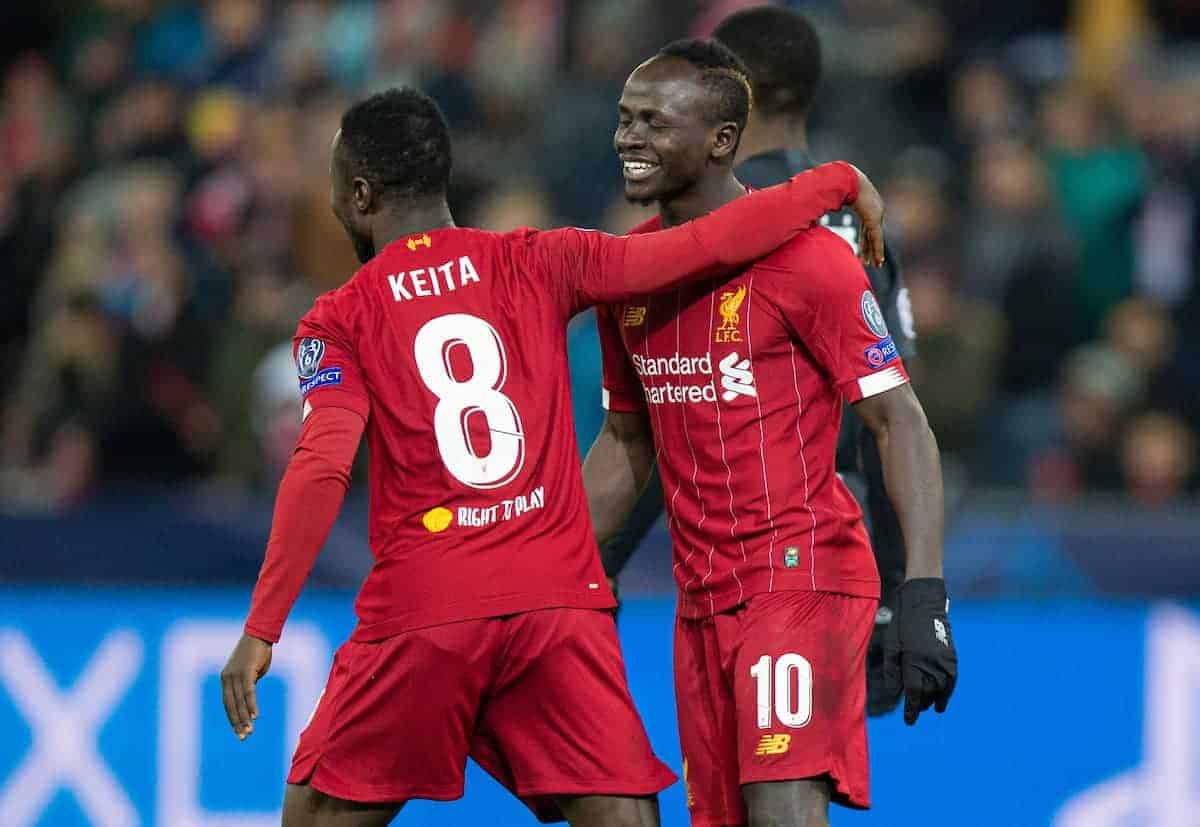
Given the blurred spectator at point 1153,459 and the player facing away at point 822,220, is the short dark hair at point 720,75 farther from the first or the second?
the blurred spectator at point 1153,459

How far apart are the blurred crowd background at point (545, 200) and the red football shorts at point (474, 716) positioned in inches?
164

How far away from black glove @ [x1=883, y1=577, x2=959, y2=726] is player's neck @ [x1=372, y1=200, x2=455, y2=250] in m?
1.30

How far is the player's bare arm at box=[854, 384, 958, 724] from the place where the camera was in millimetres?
4363

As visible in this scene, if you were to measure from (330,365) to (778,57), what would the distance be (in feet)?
4.93

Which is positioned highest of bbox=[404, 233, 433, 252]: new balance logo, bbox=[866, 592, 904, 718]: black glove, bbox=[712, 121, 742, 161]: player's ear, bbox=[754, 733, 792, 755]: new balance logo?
bbox=[712, 121, 742, 161]: player's ear

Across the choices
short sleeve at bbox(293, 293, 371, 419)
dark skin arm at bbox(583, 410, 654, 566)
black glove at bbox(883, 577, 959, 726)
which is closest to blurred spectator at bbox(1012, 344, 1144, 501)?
dark skin arm at bbox(583, 410, 654, 566)

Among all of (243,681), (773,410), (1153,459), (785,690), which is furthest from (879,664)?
(1153,459)

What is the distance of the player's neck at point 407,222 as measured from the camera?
4711mm

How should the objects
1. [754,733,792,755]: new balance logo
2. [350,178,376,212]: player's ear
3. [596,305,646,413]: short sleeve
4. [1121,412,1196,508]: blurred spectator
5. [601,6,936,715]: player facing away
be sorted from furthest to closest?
[1121,412,1196,508]: blurred spectator < [601,6,936,715]: player facing away < [596,305,646,413]: short sleeve < [350,178,376,212]: player's ear < [754,733,792,755]: new balance logo

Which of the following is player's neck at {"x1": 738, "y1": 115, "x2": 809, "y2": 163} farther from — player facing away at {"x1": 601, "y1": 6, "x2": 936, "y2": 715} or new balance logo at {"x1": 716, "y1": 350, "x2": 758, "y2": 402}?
new balance logo at {"x1": 716, "y1": 350, "x2": 758, "y2": 402}

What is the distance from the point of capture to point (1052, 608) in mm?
7312

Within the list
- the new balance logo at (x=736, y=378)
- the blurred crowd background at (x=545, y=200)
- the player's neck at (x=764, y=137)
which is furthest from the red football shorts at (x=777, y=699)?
the blurred crowd background at (x=545, y=200)

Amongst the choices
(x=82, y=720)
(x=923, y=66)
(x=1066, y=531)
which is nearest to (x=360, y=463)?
(x=82, y=720)

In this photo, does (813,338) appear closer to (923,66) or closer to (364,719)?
(364,719)
